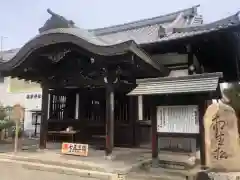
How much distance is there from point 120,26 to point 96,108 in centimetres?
688

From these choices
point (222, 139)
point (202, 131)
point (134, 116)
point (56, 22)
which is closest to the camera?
point (222, 139)

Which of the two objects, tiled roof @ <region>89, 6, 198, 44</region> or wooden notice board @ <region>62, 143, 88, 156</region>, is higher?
tiled roof @ <region>89, 6, 198, 44</region>

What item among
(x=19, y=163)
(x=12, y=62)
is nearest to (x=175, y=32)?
(x=12, y=62)

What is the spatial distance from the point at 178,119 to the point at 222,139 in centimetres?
252

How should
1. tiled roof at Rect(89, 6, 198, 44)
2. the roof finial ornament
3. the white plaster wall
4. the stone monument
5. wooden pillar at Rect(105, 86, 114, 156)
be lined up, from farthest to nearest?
1. the white plaster wall
2. tiled roof at Rect(89, 6, 198, 44)
3. the roof finial ornament
4. wooden pillar at Rect(105, 86, 114, 156)
5. the stone monument

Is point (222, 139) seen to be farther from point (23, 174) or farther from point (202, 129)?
point (23, 174)

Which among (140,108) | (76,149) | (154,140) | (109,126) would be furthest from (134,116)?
(154,140)

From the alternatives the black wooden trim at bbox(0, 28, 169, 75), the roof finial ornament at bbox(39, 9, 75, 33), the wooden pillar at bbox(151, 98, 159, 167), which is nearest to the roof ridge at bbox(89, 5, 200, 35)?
the black wooden trim at bbox(0, 28, 169, 75)

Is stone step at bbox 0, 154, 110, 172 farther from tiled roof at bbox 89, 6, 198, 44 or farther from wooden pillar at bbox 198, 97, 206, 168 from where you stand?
tiled roof at bbox 89, 6, 198, 44

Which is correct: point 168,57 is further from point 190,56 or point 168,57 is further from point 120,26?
point 120,26

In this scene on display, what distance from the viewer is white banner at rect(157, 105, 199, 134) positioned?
6754 mm

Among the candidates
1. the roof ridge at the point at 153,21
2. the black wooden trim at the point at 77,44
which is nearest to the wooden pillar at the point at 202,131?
the black wooden trim at the point at 77,44

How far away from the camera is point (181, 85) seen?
269 inches

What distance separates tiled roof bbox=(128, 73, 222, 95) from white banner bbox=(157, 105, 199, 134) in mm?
557
